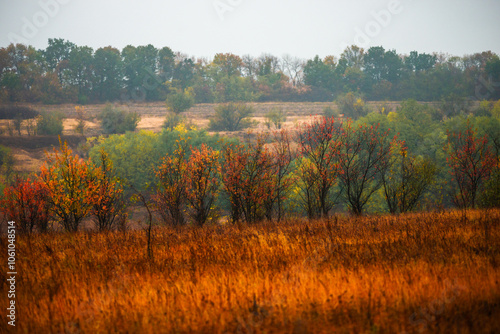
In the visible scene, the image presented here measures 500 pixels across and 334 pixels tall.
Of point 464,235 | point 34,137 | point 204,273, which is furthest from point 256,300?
point 34,137

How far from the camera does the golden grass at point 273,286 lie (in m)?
4.43

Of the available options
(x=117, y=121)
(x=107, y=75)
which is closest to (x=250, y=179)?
Result: (x=117, y=121)

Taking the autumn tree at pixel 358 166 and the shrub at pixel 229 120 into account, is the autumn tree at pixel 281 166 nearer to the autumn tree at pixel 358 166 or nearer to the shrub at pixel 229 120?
the autumn tree at pixel 358 166

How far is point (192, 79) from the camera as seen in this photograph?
335ft

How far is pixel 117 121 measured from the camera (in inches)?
2803

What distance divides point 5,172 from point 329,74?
85017 millimetres

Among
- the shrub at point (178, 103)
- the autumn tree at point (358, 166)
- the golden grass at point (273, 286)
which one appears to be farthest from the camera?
the shrub at point (178, 103)

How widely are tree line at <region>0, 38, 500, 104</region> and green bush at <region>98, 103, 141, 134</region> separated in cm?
1833

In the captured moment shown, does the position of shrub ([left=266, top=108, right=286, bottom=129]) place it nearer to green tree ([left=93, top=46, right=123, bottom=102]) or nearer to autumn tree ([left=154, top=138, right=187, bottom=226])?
green tree ([left=93, top=46, right=123, bottom=102])

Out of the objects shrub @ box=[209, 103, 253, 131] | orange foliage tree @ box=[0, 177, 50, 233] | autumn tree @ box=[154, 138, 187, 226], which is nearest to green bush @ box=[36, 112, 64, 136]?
shrub @ box=[209, 103, 253, 131]

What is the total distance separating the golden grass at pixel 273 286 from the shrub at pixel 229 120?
66.7 meters

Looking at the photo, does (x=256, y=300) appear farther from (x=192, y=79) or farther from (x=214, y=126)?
(x=192, y=79)

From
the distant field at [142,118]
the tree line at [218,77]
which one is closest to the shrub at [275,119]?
the distant field at [142,118]

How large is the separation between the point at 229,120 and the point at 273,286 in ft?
231
